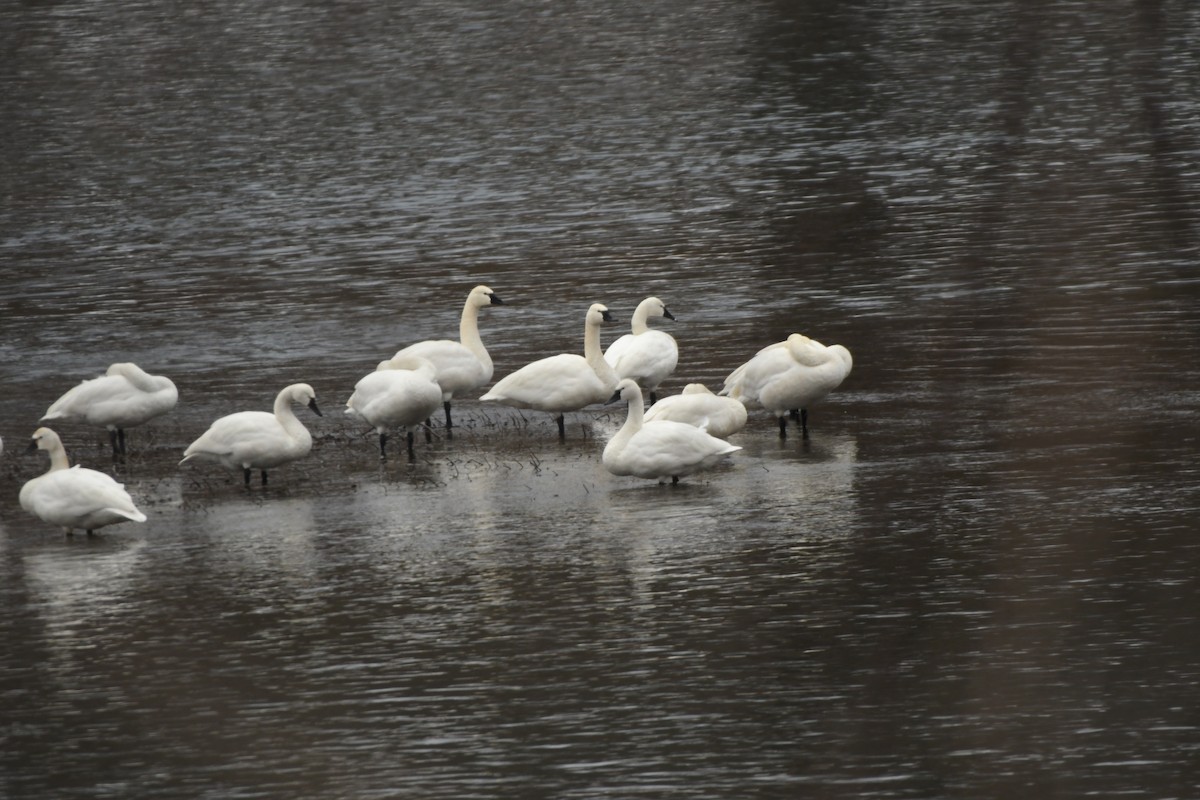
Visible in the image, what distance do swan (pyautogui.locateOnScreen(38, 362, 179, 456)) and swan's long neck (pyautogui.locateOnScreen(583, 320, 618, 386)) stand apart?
3631 millimetres

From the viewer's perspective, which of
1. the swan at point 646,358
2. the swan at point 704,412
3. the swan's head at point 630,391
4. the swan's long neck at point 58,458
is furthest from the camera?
the swan at point 646,358

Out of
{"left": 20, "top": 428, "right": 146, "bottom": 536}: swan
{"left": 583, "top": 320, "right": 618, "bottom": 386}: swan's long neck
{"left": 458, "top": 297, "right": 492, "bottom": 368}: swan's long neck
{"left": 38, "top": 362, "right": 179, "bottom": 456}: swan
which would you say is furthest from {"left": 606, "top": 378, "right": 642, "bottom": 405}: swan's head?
{"left": 38, "top": 362, "right": 179, "bottom": 456}: swan

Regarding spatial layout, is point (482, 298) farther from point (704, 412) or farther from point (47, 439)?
point (47, 439)

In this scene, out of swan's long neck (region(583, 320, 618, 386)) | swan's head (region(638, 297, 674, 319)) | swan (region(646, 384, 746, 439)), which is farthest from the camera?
swan's head (region(638, 297, 674, 319))

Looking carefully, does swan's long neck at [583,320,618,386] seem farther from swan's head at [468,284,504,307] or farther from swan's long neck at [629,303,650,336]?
swan's head at [468,284,504,307]

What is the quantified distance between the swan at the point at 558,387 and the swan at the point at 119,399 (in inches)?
110

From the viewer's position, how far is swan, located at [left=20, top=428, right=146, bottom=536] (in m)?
14.5

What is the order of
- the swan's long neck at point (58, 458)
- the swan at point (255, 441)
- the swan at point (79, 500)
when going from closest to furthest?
the swan at point (79, 500), the swan's long neck at point (58, 458), the swan at point (255, 441)

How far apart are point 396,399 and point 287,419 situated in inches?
37.3

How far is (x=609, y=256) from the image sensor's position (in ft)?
84.7

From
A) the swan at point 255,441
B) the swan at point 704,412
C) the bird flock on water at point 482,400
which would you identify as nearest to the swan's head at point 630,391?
the bird flock on water at point 482,400

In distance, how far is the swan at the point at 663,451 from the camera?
15.2m

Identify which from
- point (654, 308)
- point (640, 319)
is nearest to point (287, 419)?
point (640, 319)

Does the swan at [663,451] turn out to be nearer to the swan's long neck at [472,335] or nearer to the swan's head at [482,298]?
the swan's long neck at [472,335]
